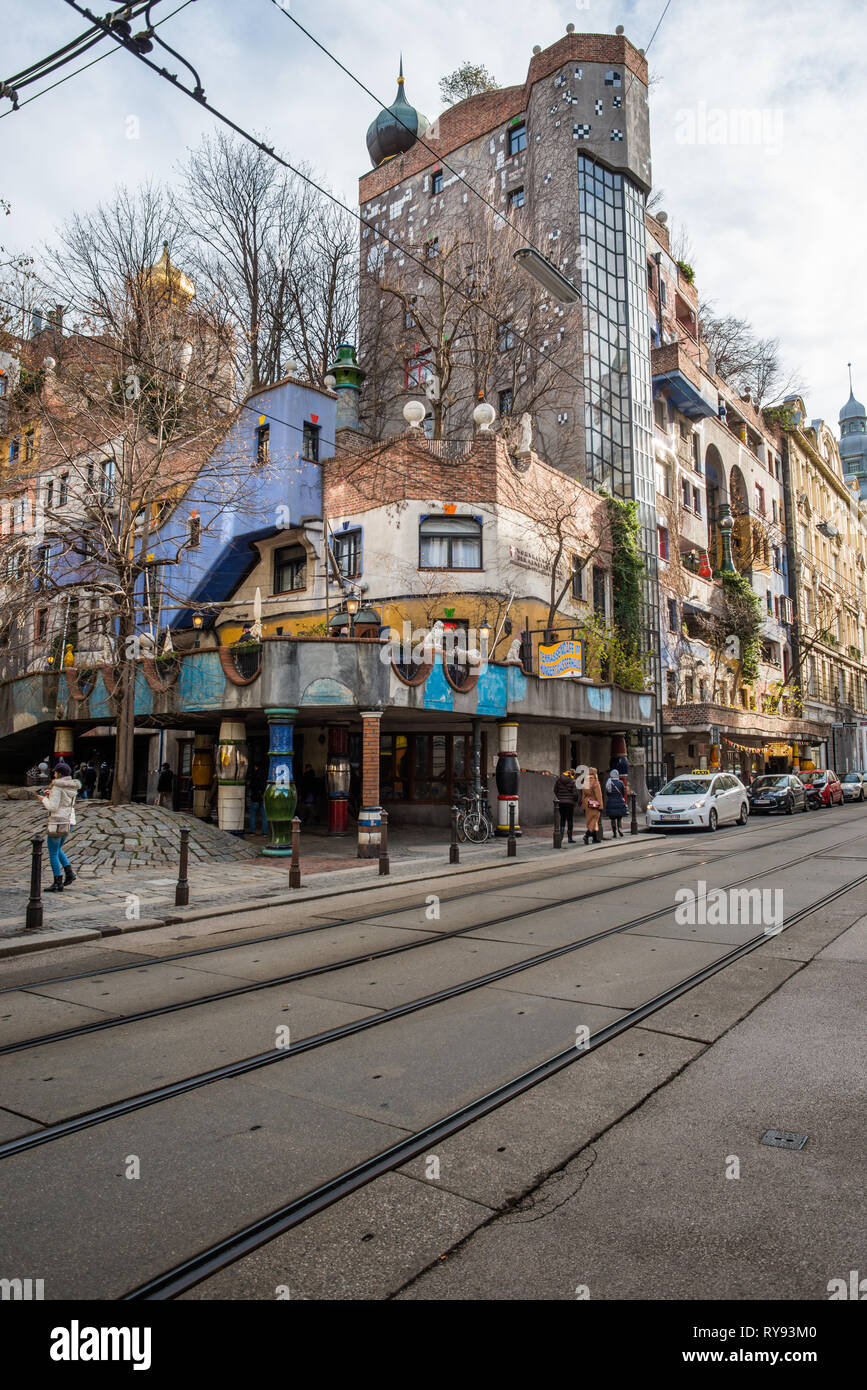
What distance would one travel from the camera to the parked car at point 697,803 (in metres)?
22.6

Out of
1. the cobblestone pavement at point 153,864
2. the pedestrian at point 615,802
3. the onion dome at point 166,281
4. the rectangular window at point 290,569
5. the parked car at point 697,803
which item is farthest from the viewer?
the rectangular window at point 290,569

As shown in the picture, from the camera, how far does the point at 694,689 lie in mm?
36375

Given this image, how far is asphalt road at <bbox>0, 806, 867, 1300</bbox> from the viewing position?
3.09 metres

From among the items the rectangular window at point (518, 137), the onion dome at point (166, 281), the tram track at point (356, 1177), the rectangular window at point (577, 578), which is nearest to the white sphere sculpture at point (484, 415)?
the rectangular window at point (577, 578)

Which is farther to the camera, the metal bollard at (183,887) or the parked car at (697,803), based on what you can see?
the parked car at (697,803)

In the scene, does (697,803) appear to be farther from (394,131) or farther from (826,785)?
(394,131)

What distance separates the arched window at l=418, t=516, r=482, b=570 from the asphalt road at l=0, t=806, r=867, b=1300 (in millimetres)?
16026

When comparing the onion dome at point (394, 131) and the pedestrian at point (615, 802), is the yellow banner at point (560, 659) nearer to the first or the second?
the pedestrian at point (615, 802)

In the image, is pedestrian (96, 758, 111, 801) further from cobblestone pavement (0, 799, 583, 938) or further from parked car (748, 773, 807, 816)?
parked car (748, 773, 807, 816)

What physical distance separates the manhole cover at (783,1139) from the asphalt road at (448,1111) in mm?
74

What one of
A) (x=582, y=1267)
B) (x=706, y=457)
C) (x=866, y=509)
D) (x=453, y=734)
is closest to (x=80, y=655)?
(x=453, y=734)

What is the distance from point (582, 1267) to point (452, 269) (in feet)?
115

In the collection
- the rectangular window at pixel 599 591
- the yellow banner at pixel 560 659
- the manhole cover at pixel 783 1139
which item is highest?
the rectangular window at pixel 599 591
